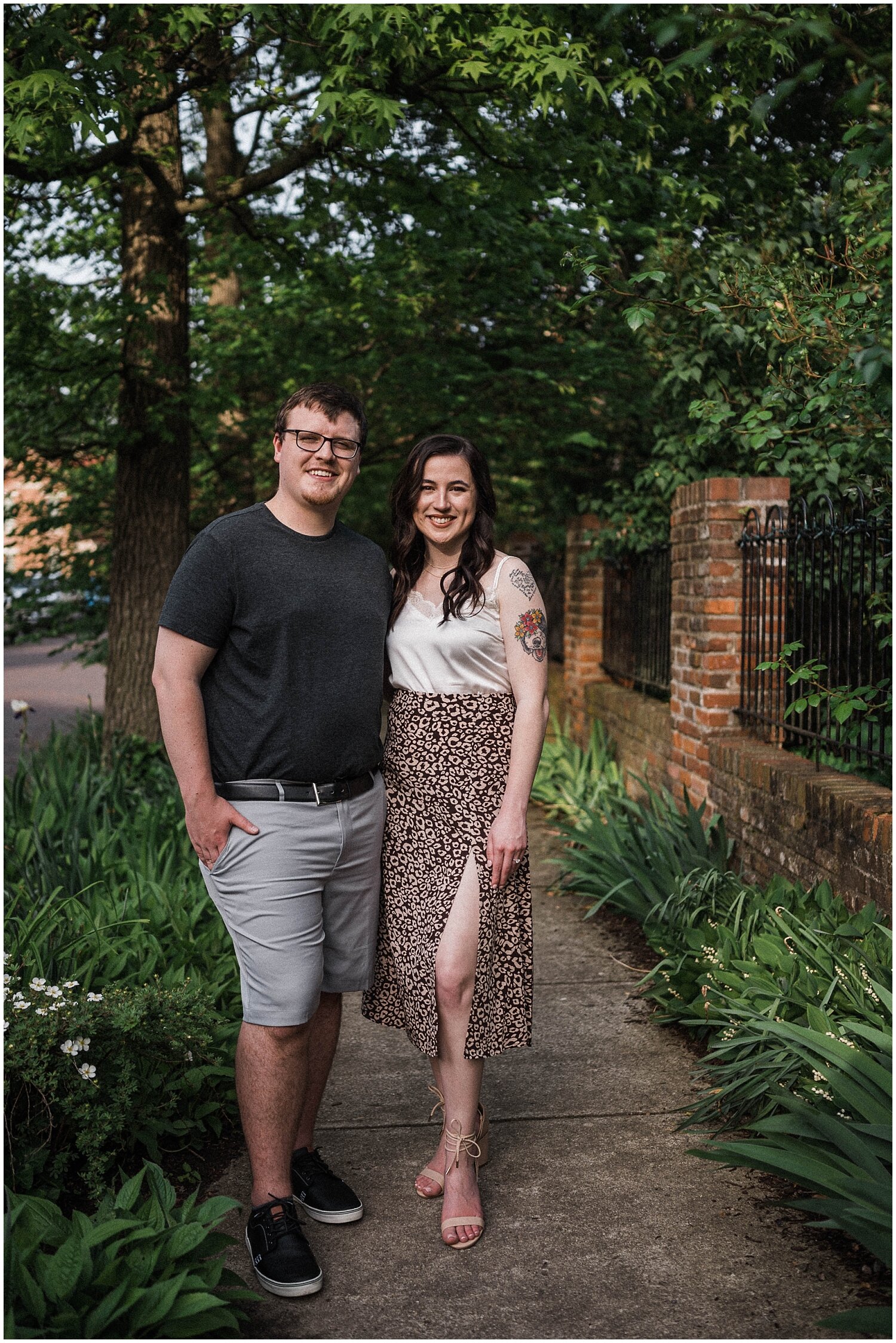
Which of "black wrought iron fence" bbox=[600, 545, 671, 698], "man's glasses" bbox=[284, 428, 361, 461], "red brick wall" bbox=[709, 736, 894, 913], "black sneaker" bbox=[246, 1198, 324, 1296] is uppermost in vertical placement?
"man's glasses" bbox=[284, 428, 361, 461]

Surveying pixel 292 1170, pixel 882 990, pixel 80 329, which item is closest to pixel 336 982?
→ pixel 292 1170

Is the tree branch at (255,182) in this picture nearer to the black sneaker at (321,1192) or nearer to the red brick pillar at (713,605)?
the red brick pillar at (713,605)

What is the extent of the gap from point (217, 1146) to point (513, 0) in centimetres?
404

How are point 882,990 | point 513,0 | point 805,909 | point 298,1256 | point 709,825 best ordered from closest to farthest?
point 298,1256, point 882,990, point 805,909, point 513,0, point 709,825

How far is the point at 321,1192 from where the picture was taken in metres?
3.04

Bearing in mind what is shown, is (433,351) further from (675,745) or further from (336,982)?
(336,982)

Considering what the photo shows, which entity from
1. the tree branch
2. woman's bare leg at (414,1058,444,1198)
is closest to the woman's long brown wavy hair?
woman's bare leg at (414,1058,444,1198)

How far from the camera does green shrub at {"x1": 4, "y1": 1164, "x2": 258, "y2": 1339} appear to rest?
2.29 m

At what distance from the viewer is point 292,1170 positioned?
3137 mm

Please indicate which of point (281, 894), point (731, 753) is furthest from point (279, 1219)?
point (731, 753)

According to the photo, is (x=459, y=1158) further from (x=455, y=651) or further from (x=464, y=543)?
(x=464, y=543)

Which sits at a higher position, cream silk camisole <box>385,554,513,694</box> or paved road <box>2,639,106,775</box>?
cream silk camisole <box>385,554,513,694</box>

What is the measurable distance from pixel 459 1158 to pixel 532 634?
1.32 meters

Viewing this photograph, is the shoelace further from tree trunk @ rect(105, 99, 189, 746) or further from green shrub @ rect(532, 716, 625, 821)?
tree trunk @ rect(105, 99, 189, 746)
